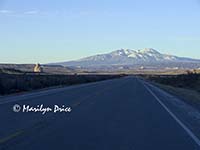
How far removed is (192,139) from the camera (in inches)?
599

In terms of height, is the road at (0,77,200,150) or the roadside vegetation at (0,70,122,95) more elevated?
the road at (0,77,200,150)

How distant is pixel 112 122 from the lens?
781 inches

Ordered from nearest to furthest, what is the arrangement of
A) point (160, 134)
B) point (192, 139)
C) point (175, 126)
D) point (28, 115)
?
point (192, 139) < point (160, 134) < point (175, 126) < point (28, 115)

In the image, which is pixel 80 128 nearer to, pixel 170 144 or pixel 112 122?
pixel 112 122

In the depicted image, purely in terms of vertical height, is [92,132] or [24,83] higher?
[92,132]

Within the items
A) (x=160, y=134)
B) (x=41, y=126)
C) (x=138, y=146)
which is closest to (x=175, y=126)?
(x=160, y=134)

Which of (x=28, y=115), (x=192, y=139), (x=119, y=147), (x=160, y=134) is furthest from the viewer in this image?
(x=28, y=115)

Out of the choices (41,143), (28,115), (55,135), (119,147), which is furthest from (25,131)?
(28,115)

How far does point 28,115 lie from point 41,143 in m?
8.45

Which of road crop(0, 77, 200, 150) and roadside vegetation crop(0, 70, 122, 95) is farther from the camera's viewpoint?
roadside vegetation crop(0, 70, 122, 95)

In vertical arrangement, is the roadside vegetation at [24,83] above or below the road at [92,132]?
below

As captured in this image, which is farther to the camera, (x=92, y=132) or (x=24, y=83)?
(x=24, y=83)

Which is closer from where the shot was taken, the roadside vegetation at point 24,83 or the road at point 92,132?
the road at point 92,132

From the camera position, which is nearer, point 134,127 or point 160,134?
point 160,134
